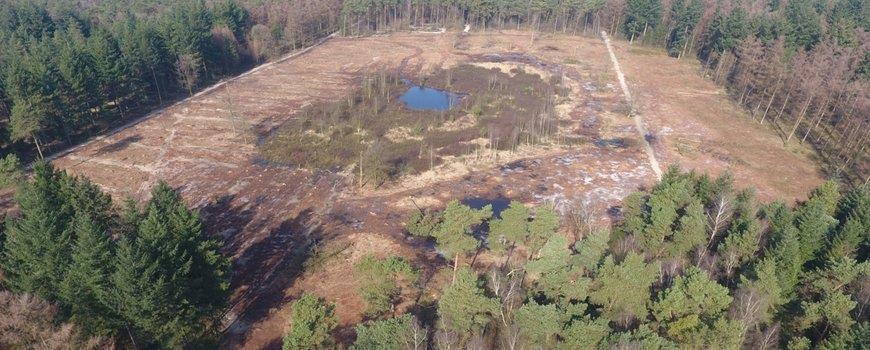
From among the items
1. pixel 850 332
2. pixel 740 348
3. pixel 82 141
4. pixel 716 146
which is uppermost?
pixel 850 332

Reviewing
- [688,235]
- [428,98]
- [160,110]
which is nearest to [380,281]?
[688,235]

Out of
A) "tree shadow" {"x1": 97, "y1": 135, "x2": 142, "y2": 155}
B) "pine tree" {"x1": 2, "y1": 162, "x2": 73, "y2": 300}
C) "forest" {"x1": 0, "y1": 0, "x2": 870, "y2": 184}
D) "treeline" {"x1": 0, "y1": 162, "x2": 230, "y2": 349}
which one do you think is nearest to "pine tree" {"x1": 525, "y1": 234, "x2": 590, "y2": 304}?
"treeline" {"x1": 0, "y1": 162, "x2": 230, "y2": 349}

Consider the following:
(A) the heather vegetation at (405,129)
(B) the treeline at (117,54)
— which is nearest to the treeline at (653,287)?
(A) the heather vegetation at (405,129)

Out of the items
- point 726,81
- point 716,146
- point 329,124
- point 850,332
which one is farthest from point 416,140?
point 726,81

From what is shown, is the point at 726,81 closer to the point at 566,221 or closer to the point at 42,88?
the point at 566,221

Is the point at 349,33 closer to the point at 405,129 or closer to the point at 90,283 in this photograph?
the point at 405,129

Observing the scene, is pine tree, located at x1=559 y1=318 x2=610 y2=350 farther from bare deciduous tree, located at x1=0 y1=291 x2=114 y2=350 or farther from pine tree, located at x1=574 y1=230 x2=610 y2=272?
bare deciduous tree, located at x1=0 y1=291 x2=114 y2=350

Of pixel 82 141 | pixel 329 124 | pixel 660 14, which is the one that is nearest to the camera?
pixel 82 141
